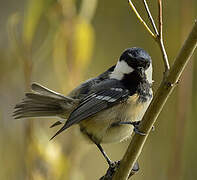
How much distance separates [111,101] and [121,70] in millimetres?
191

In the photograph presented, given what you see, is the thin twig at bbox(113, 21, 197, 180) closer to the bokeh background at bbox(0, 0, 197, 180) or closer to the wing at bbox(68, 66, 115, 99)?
the bokeh background at bbox(0, 0, 197, 180)

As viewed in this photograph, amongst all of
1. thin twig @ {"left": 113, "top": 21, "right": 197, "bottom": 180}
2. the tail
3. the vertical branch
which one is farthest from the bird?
thin twig @ {"left": 113, "top": 21, "right": 197, "bottom": 180}

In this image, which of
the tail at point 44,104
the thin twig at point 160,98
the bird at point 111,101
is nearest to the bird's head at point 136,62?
the bird at point 111,101

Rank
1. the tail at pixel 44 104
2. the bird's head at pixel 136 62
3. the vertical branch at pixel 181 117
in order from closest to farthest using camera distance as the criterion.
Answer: the vertical branch at pixel 181 117 < the bird's head at pixel 136 62 < the tail at pixel 44 104

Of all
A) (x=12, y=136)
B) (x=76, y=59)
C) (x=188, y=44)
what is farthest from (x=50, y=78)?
(x=188, y=44)

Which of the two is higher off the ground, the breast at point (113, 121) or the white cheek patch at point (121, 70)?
the white cheek patch at point (121, 70)

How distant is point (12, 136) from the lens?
2904mm

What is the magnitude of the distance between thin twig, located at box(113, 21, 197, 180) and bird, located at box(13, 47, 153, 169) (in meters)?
0.52

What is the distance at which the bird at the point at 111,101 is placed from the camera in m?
2.34

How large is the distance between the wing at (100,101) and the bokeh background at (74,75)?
11cm

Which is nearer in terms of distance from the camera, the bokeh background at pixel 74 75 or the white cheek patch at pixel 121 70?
the bokeh background at pixel 74 75

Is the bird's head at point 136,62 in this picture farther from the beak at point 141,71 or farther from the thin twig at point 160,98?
the thin twig at point 160,98

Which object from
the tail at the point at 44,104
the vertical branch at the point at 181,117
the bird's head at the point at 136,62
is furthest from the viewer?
the tail at the point at 44,104

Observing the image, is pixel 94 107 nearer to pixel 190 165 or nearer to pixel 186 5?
pixel 186 5
